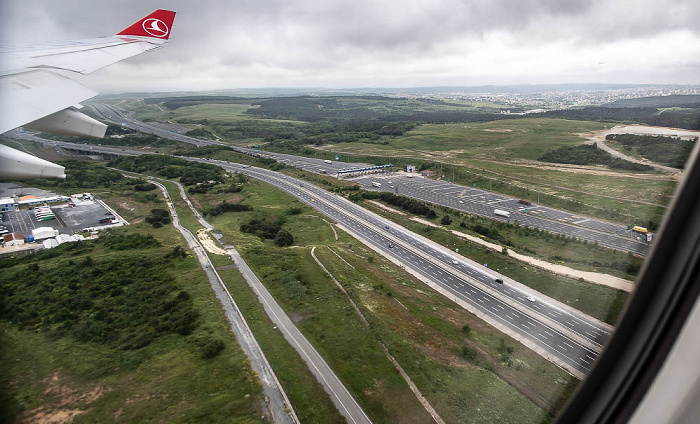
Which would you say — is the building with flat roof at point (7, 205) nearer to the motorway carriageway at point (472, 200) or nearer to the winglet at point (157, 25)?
the winglet at point (157, 25)

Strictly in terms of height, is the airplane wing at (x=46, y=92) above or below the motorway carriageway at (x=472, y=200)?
above

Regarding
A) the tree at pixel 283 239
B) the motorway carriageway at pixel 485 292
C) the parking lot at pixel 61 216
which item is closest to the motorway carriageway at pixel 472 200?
the motorway carriageway at pixel 485 292

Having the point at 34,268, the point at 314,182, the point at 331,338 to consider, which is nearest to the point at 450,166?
the point at 314,182

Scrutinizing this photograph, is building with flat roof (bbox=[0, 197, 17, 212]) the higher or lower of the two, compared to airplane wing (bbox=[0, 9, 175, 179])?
lower

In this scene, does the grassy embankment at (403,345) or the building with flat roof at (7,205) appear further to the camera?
the building with flat roof at (7,205)

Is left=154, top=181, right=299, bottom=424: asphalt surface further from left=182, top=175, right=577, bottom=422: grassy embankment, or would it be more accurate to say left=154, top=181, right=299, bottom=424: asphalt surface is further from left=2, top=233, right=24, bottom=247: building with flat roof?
left=2, top=233, right=24, bottom=247: building with flat roof

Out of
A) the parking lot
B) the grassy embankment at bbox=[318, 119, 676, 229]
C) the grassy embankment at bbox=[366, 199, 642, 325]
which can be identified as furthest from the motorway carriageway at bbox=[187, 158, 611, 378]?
the parking lot
